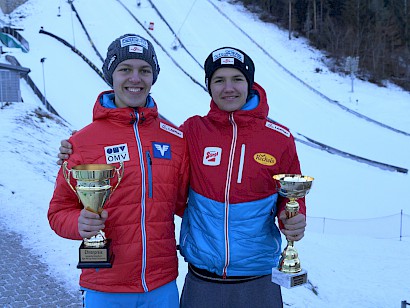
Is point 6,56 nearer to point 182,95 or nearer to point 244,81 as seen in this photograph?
point 182,95

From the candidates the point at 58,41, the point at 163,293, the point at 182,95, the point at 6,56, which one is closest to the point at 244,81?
the point at 163,293

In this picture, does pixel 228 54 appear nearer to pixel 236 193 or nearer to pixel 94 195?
pixel 236 193

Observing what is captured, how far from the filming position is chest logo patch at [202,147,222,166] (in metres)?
2.99

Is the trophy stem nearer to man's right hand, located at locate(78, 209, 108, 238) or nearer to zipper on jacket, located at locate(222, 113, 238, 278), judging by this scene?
zipper on jacket, located at locate(222, 113, 238, 278)

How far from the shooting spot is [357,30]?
36750mm

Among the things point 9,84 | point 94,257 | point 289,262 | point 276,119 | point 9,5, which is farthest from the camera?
point 9,5

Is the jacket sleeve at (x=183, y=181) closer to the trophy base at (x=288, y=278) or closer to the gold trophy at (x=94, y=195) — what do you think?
the gold trophy at (x=94, y=195)

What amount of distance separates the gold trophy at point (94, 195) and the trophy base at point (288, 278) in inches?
40.0

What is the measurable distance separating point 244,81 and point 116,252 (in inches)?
56.0

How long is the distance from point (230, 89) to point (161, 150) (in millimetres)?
626

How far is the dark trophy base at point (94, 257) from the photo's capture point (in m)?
2.55

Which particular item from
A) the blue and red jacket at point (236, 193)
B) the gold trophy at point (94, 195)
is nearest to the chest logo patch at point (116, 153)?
the gold trophy at point (94, 195)

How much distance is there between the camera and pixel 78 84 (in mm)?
23016

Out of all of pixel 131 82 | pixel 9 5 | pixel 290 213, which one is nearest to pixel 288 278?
pixel 290 213
